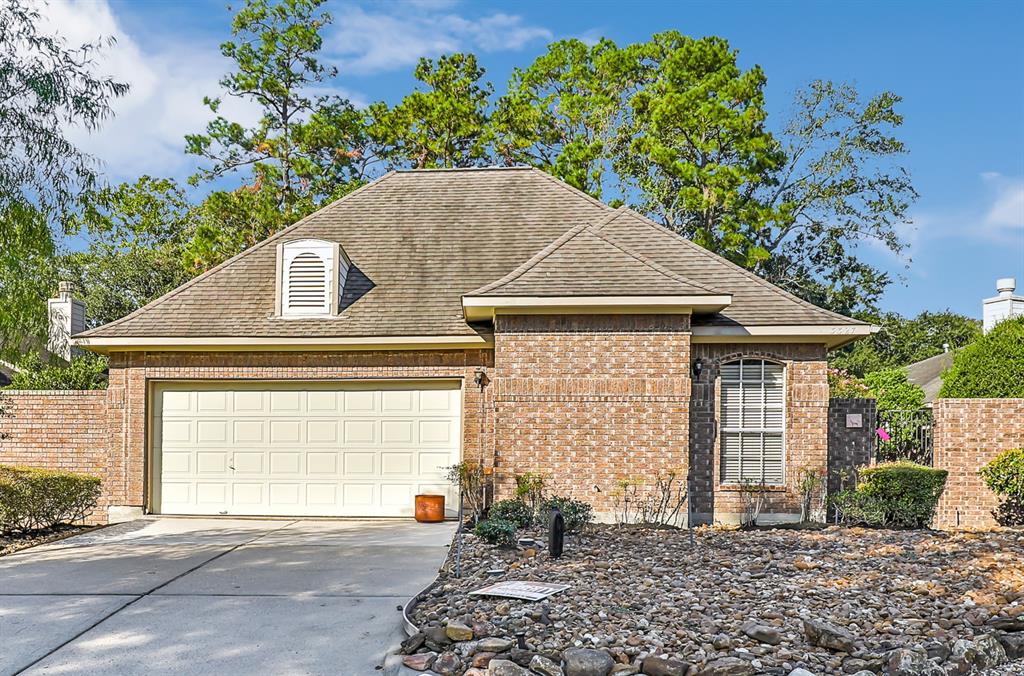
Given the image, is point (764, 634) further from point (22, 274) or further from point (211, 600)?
point (22, 274)

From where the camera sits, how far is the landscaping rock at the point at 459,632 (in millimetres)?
5371

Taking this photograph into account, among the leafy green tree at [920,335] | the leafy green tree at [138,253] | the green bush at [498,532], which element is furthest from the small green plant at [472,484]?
the leafy green tree at [920,335]

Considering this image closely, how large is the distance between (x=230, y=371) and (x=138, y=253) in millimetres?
17702

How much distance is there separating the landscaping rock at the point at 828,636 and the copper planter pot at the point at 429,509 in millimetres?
6950

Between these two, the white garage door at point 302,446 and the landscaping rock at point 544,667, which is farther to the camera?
the white garage door at point 302,446

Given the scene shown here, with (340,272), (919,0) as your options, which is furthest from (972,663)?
(919,0)

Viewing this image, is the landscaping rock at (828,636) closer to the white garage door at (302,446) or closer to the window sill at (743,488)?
the window sill at (743,488)

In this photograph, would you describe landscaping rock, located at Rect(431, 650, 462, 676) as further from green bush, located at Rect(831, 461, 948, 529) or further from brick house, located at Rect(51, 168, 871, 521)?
green bush, located at Rect(831, 461, 948, 529)

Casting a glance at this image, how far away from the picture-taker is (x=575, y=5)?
43.3ft

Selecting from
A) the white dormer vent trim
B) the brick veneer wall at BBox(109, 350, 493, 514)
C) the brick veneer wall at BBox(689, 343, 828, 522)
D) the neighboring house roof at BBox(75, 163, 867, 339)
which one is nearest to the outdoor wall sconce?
the brick veneer wall at BBox(689, 343, 828, 522)

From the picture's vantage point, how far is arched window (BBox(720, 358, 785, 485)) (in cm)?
1127

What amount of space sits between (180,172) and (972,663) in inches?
1027

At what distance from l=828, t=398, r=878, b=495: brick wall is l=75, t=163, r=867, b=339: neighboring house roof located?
4.86 feet

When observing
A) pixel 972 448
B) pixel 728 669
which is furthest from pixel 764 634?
pixel 972 448
